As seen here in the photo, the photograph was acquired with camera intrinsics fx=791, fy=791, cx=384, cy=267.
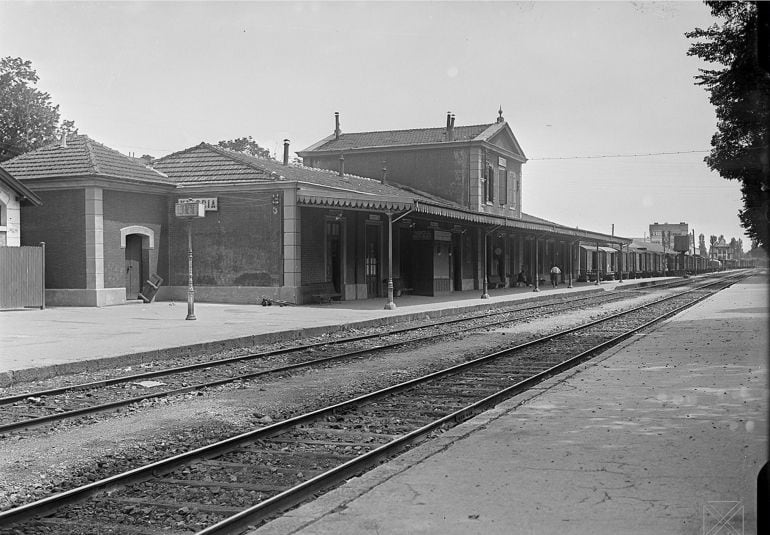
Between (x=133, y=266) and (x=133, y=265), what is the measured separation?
1.4 inches

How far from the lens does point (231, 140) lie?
67.1m

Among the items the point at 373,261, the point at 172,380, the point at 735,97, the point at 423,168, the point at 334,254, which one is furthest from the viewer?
the point at 423,168

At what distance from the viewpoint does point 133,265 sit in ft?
81.9

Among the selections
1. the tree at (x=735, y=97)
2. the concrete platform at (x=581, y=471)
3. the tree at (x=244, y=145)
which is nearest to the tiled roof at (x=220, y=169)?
the tree at (x=735, y=97)

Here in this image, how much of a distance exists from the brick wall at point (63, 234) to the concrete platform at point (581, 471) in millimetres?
17869

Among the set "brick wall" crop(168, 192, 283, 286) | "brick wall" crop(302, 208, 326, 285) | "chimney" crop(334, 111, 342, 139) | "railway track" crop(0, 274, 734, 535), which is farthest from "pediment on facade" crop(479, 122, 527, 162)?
"railway track" crop(0, 274, 734, 535)

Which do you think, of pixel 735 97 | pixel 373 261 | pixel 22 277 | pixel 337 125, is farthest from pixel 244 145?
pixel 735 97

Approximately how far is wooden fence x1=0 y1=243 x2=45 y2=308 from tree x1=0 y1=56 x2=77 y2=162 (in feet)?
70.9

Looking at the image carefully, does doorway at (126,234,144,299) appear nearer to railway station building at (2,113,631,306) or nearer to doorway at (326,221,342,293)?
railway station building at (2,113,631,306)

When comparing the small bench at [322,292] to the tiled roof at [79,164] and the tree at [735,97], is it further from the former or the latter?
the tree at [735,97]

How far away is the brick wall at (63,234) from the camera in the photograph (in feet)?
76.2

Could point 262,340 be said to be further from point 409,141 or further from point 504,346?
point 409,141

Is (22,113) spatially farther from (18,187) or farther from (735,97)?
(735,97)

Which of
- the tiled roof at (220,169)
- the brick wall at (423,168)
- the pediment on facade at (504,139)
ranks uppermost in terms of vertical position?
the pediment on facade at (504,139)
